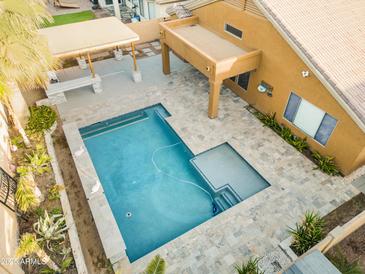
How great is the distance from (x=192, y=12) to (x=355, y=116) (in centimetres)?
1630

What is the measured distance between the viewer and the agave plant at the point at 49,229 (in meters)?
10.4

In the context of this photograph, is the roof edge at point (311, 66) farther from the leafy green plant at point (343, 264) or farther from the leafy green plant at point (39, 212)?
the leafy green plant at point (39, 212)

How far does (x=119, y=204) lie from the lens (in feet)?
45.7

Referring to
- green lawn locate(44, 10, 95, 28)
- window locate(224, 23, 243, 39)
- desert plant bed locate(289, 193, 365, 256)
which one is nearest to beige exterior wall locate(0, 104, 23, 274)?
desert plant bed locate(289, 193, 365, 256)

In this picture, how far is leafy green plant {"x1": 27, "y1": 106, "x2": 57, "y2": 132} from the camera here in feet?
52.7

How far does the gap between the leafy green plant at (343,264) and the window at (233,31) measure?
14.7 metres

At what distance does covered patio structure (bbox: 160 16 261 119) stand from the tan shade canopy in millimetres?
3437

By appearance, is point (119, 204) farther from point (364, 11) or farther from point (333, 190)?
point (364, 11)

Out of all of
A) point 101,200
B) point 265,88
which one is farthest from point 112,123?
point 265,88

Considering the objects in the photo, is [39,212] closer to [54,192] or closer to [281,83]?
[54,192]

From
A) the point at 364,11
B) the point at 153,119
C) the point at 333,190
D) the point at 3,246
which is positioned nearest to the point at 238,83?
the point at 153,119

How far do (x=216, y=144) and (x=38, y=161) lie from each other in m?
10.4

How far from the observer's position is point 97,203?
12.8m

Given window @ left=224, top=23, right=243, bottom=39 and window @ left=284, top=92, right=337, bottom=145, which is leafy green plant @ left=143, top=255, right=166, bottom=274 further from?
window @ left=224, top=23, right=243, bottom=39
